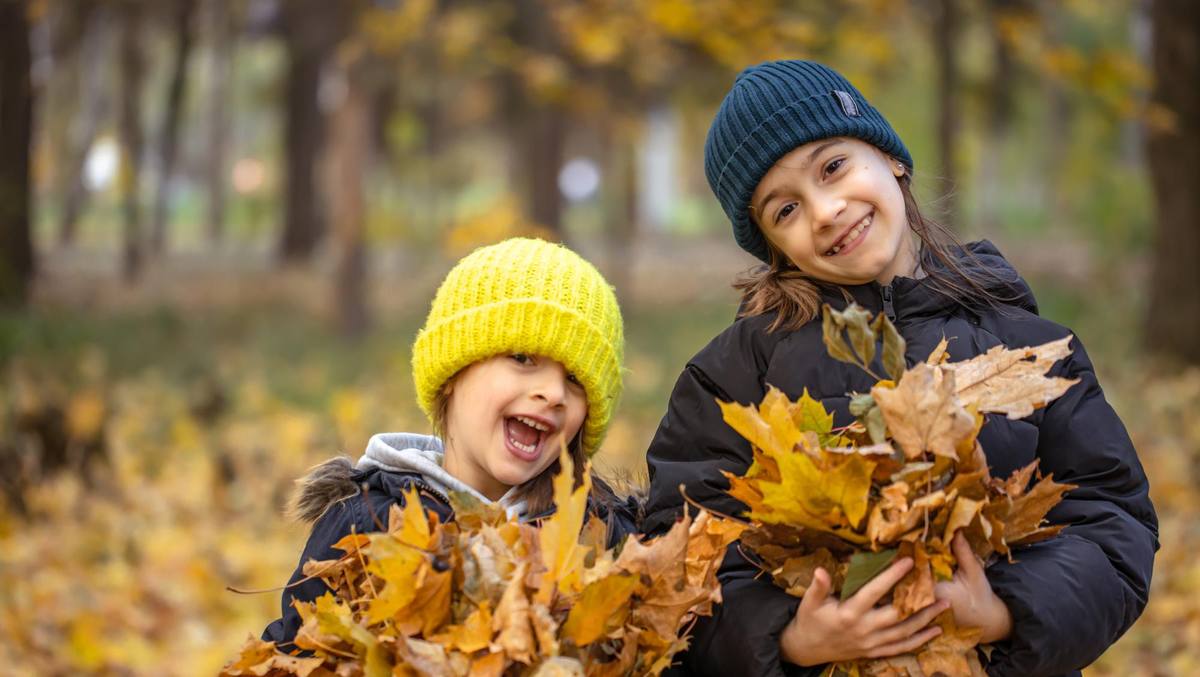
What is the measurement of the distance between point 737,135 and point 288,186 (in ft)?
69.0

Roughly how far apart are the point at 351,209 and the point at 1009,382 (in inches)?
482

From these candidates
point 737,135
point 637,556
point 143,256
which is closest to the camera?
point 637,556

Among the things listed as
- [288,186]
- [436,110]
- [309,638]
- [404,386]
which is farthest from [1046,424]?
[436,110]

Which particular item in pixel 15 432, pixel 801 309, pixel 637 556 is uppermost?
pixel 15 432

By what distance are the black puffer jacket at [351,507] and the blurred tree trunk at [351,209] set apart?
1107 cm

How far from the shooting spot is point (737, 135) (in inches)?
96.5

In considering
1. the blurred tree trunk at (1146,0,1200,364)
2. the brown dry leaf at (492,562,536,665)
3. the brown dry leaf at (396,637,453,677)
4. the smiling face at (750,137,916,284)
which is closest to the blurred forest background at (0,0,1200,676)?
the blurred tree trunk at (1146,0,1200,364)

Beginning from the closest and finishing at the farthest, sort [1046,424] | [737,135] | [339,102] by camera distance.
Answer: [1046,424] → [737,135] → [339,102]

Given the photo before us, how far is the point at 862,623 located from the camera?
1951 millimetres

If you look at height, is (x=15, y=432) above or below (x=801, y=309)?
above

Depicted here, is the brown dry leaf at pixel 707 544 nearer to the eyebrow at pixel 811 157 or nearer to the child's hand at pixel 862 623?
the child's hand at pixel 862 623

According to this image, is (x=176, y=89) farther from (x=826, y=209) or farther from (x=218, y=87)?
(x=826, y=209)

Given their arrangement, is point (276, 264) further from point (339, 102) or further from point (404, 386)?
point (404, 386)

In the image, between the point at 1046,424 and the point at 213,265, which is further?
the point at 213,265
